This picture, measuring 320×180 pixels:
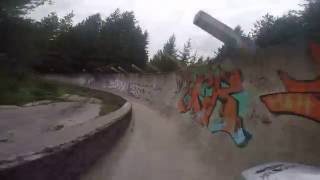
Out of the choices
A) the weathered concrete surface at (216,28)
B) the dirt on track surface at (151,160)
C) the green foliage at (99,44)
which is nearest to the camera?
the dirt on track surface at (151,160)

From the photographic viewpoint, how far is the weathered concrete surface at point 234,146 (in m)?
6.90

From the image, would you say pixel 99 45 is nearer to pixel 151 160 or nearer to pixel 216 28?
pixel 216 28

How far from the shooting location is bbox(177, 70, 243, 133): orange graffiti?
9580 millimetres

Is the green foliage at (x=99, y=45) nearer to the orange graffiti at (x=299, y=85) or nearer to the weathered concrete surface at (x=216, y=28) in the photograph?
the weathered concrete surface at (x=216, y=28)

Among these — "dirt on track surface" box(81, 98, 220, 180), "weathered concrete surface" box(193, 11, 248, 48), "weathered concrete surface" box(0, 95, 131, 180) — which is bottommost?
"dirt on track surface" box(81, 98, 220, 180)

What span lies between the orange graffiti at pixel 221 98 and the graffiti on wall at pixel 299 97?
1695mm

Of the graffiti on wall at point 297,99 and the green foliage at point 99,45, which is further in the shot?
the green foliage at point 99,45

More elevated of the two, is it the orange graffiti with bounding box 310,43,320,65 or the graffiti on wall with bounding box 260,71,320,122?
the orange graffiti with bounding box 310,43,320,65

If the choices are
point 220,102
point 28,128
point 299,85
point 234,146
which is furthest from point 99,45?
point 299,85

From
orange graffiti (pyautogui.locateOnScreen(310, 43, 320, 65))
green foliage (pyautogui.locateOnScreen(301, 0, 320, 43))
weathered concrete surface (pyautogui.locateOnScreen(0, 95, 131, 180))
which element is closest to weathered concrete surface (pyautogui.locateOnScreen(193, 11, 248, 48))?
green foliage (pyautogui.locateOnScreen(301, 0, 320, 43))

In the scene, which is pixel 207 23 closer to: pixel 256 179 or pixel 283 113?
pixel 283 113

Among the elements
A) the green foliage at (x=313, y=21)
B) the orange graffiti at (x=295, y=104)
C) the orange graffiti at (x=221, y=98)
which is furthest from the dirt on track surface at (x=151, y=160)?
the green foliage at (x=313, y=21)

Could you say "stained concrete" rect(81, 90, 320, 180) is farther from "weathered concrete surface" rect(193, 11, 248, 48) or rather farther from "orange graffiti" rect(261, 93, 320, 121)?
"weathered concrete surface" rect(193, 11, 248, 48)

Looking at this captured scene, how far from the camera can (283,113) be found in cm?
728
